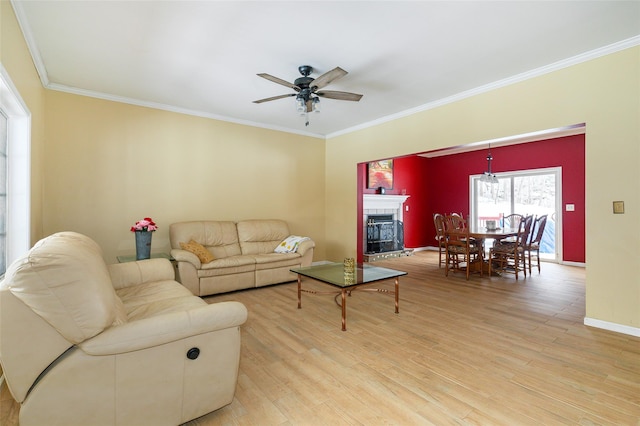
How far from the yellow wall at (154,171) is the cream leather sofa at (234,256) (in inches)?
13.1

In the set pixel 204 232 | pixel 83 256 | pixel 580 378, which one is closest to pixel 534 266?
pixel 580 378

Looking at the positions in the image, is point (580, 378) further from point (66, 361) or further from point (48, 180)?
point (48, 180)

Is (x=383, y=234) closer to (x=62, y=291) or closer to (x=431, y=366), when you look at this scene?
(x=431, y=366)

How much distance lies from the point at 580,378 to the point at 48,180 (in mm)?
5638

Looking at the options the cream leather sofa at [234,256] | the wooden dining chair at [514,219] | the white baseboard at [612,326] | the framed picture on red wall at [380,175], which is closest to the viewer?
the white baseboard at [612,326]

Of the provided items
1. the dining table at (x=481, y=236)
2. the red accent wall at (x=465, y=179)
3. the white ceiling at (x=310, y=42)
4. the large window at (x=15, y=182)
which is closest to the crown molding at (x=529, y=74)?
the white ceiling at (x=310, y=42)

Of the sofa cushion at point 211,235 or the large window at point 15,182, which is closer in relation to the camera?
the large window at point 15,182

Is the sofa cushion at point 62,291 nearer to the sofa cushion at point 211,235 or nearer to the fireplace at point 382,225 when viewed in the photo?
the sofa cushion at point 211,235

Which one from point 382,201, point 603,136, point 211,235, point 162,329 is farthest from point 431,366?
point 382,201

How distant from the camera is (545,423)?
1660 mm

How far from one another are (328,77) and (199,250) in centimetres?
283

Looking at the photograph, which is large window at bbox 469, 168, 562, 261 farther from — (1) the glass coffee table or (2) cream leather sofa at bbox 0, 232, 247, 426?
(2) cream leather sofa at bbox 0, 232, 247, 426

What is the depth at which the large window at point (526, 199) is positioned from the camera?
6.51 m

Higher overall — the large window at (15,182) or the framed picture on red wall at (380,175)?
the framed picture on red wall at (380,175)
